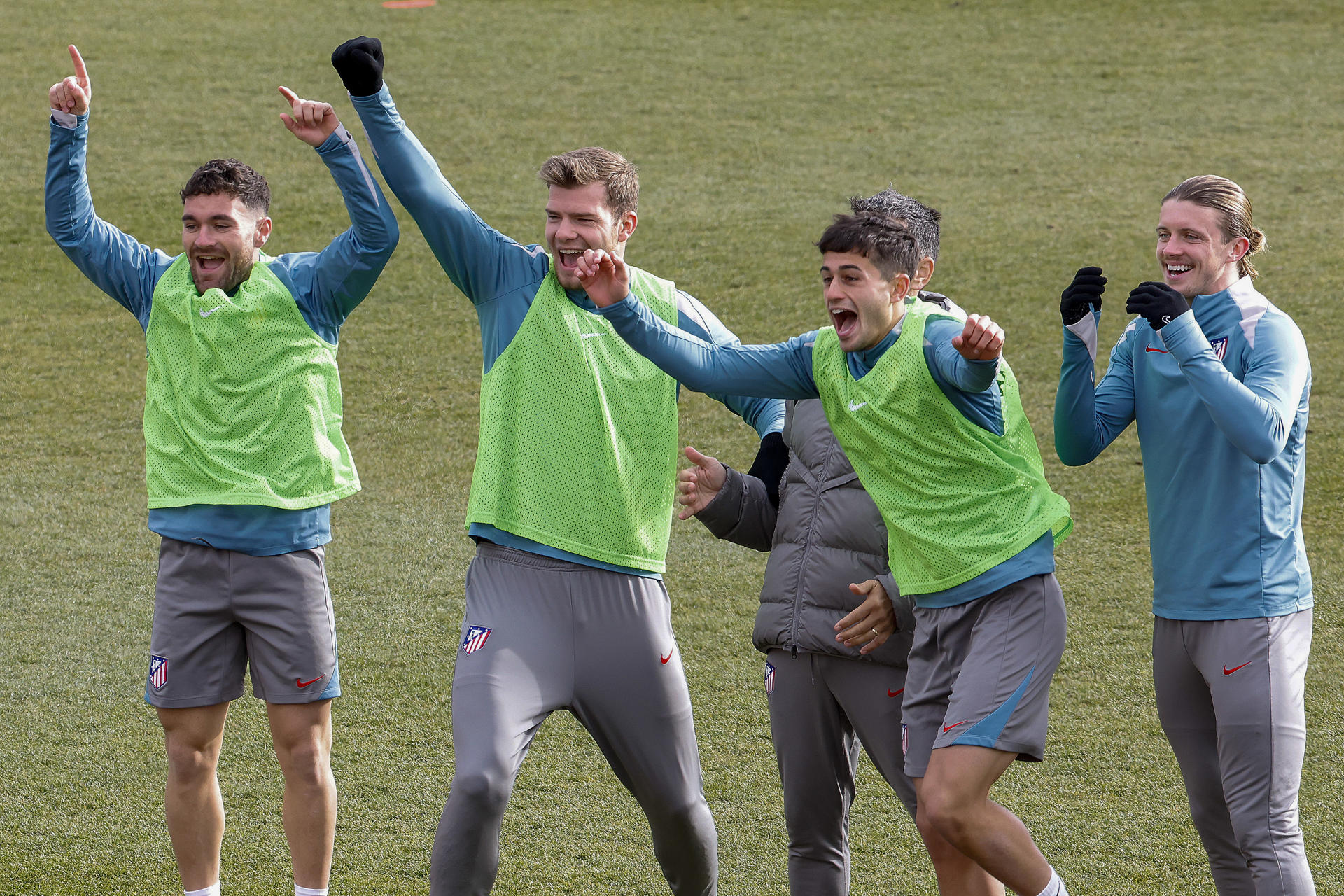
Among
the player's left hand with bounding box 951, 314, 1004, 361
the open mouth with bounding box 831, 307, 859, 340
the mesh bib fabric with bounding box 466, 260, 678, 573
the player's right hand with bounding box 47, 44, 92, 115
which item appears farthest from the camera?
the player's right hand with bounding box 47, 44, 92, 115

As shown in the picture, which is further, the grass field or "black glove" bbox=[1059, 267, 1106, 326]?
the grass field

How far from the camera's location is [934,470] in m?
3.38

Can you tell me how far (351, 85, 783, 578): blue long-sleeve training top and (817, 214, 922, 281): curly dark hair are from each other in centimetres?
47

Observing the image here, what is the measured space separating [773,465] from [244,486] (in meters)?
1.35

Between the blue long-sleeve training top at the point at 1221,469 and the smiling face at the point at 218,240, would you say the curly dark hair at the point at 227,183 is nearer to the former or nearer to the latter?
the smiling face at the point at 218,240

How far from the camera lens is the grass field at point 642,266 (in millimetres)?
4773

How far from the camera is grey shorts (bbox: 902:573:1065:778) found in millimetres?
3320

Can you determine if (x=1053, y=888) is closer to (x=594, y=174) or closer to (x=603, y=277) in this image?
(x=603, y=277)

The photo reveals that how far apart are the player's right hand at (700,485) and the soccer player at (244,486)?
944 mm

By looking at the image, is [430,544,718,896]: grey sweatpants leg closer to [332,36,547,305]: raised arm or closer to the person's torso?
[332,36,547,305]: raised arm

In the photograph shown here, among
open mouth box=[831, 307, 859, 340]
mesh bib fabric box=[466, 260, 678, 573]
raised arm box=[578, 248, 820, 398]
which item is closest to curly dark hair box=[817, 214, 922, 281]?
open mouth box=[831, 307, 859, 340]

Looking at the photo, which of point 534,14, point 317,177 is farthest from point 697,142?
point 534,14

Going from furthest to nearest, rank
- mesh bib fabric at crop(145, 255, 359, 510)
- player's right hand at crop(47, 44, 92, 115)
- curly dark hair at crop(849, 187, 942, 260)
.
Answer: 1. player's right hand at crop(47, 44, 92, 115)
2. mesh bib fabric at crop(145, 255, 359, 510)
3. curly dark hair at crop(849, 187, 942, 260)

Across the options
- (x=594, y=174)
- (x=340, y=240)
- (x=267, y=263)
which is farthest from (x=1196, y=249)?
(x=267, y=263)
